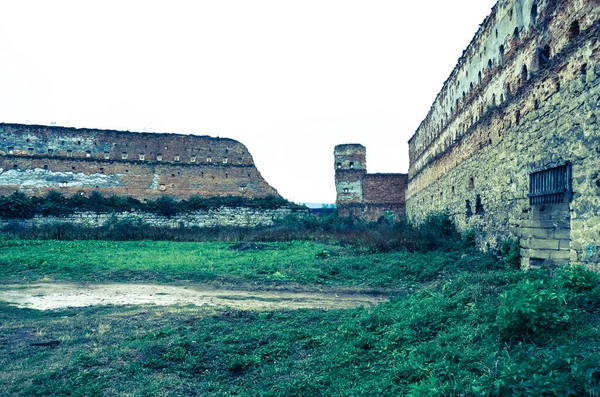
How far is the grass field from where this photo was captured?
11.8 feet

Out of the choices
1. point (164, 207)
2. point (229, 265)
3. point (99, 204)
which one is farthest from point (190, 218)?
point (229, 265)

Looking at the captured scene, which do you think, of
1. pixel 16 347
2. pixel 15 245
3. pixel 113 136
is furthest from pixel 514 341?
pixel 113 136

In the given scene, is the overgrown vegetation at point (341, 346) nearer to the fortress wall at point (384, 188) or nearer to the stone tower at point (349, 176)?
the stone tower at point (349, 176)

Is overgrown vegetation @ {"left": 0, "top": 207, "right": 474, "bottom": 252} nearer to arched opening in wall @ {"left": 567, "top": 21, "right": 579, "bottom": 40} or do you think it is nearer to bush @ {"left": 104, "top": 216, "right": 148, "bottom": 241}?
bush @ {"left": 104, "top": 216, "right": 148, "bottom": 241}

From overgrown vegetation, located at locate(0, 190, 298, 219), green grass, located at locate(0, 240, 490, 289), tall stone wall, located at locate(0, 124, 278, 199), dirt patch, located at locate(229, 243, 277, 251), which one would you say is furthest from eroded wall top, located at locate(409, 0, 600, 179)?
tall stone wall, located at locate(0, 124, 278, 199)

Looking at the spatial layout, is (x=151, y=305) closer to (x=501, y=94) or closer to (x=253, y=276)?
(x=253, y=276)

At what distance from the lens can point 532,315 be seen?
12.8 ft

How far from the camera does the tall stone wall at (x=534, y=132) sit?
6.00m

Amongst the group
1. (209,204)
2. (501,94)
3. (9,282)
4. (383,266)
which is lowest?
(9,282)

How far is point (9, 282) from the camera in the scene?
10.9 metres

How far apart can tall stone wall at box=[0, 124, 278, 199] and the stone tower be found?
5803 millimetres

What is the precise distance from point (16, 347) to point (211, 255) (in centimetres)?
908

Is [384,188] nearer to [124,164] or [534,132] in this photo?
[124,164]

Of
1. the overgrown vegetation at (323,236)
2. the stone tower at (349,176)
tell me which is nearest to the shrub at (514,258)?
the overgrown vegetation at (323,236)
